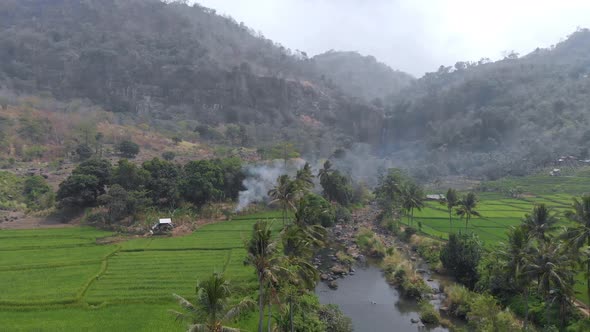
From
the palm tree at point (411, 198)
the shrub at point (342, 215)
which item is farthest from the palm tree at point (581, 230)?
the shrub at point (342, 215)

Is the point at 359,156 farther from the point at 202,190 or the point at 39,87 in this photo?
the point at 39,87

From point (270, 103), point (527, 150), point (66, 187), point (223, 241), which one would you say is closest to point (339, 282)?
point (223, 241)

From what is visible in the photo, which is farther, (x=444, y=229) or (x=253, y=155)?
(x=253, y=155)

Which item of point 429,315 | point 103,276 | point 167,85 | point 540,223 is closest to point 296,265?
point 429,315

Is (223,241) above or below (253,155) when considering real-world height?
below

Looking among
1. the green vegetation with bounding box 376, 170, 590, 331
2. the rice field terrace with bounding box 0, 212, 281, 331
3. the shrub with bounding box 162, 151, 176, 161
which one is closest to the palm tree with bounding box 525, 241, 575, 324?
the green vegetation with bounding box 376, 170, 590, 331

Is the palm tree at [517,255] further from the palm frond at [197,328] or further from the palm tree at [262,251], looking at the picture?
the palm frond at [197,328]
